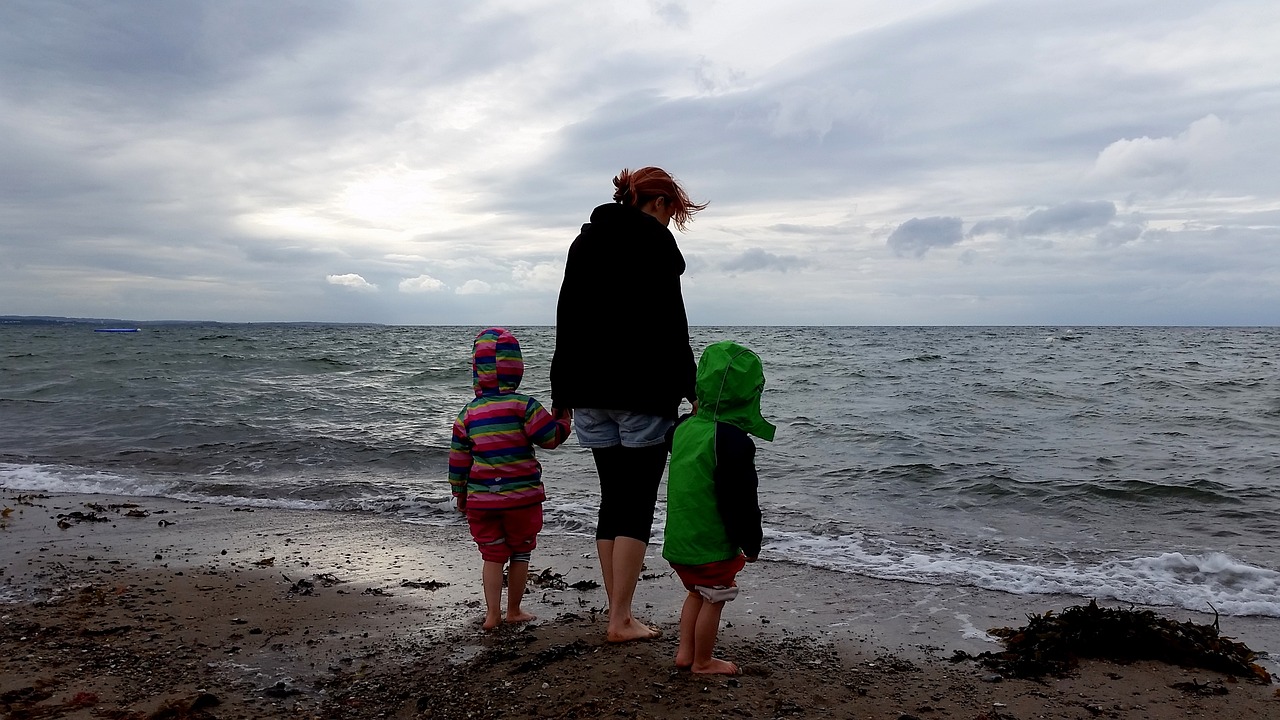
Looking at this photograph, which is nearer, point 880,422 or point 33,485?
point 33,485

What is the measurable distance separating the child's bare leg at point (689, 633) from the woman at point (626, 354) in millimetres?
303

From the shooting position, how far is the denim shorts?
3.39m

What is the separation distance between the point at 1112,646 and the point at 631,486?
8.00ft

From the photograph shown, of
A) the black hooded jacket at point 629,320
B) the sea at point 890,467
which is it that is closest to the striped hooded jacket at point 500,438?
the black hooded jacket at point 629,320

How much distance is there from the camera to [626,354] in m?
3.35

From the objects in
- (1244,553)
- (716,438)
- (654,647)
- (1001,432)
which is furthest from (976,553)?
(1001,432)

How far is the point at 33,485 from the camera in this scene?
815cm

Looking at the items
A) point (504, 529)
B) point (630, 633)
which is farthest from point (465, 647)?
point (630, 633)

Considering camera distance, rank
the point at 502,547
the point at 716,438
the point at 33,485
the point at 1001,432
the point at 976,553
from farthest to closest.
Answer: the point at 1001,432 < the point at 33,485 < the point at 976,553 < the point at 502,547 < the point at 716,438

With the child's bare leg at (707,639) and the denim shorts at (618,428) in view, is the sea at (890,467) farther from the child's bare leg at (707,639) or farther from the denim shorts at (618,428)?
the denim shorts at (618,428)

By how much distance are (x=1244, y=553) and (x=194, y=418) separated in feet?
43.6

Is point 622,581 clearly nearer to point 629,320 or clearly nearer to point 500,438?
point 500,438

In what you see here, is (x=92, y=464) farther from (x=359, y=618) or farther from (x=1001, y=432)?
(x=1001, y=432)

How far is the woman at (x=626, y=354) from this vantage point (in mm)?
3361
